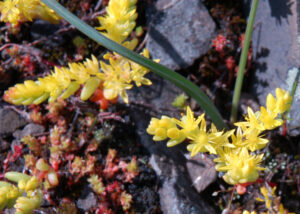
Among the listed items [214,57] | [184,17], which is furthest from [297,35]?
[184,17]

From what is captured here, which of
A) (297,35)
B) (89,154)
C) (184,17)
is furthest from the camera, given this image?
(184,17)

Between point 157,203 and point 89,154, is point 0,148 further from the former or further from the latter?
point 157,203

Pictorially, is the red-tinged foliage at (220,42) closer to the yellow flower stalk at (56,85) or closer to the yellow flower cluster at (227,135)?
the yellow flower cluster at (227,135)

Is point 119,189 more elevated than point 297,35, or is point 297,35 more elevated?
point 297,35

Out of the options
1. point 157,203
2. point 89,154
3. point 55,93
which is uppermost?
point 55,93

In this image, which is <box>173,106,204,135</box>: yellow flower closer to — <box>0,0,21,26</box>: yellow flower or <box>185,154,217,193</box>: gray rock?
<box>185,154,217,193</box>: gray rock

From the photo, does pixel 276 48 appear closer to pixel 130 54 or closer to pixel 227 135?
pixel 227 135

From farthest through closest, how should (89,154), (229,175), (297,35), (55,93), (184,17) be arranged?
1. (184,17)
2. (89,154)
3. (297,35)
4. (55,93)
5. (229,175)

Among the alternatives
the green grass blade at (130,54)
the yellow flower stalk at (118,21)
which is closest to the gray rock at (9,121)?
the yellow flower stalk at (118,21)
